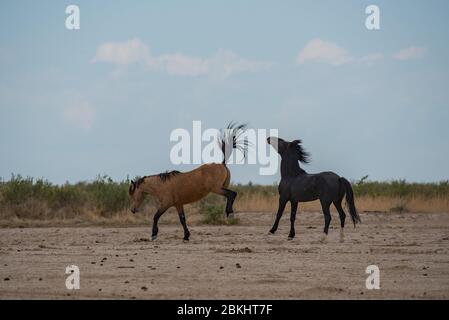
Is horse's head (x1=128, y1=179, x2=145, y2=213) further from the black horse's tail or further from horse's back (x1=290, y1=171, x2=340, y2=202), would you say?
the black horse's tail

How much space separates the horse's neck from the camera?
21.9m

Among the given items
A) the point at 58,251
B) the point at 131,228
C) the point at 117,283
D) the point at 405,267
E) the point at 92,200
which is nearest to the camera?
the point at 117,283

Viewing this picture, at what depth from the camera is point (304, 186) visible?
21422mm

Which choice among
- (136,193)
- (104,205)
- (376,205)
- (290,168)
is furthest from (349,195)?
(104,205)

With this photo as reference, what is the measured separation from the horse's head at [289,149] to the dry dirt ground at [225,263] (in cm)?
181

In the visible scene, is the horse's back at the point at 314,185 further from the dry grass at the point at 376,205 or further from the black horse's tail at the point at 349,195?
the dry grass at the point at 376,205

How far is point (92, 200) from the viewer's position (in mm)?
31297

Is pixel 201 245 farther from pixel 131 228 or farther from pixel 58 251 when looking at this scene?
pixel 131 228

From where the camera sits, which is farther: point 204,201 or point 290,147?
point 204,201

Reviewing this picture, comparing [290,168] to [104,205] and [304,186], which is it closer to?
[304,186]

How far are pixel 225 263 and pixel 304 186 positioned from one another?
542cm
